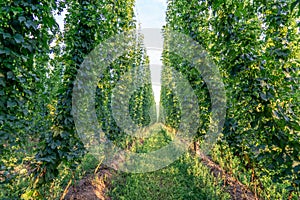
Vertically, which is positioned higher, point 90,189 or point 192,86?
point 192,86

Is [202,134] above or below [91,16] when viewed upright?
below

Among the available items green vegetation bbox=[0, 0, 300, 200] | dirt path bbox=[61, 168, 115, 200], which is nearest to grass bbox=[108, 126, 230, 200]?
green vegetation bbox=[0, 0, 300, 200]

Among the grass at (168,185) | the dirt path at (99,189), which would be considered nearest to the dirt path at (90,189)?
the dirt path at (99,189)

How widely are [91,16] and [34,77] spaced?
1488 millimetres

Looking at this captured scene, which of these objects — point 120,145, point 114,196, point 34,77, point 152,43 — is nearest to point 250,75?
point 34,77

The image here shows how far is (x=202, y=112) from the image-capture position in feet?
17.5

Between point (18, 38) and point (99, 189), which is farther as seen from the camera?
point (99, 189)

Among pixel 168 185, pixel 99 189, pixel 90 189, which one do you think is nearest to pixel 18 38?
pixel 90 189

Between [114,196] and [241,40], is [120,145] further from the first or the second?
[241,40]

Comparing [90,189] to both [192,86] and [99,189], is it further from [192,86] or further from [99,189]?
[192,86]

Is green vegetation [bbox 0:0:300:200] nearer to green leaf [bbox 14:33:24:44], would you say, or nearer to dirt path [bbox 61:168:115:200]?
green leaf [bbox 14:33:24:44]

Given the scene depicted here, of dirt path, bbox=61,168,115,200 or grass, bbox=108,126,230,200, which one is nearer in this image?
dirt path, bbox=61,168,115,200

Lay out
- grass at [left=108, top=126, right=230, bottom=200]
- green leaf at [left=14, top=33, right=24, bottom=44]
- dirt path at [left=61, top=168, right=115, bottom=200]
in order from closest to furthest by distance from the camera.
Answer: green leaf at [left=14, top=33, right=24, bottom=44] < dirt path at [left=61, top=168, right=115, bottom=200] < grass at [left=108, top=126, right=230, bottom=200]

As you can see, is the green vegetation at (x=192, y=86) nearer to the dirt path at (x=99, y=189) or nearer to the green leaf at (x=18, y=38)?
the green leaf at (x=18, y=38)
